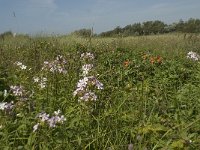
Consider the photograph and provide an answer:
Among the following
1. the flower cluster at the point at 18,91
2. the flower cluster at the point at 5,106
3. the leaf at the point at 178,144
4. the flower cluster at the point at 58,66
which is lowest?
the leaf at the point at 178,144

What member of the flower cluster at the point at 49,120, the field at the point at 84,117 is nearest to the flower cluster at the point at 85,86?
the field at the point at 84,117

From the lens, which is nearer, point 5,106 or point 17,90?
point 5,106

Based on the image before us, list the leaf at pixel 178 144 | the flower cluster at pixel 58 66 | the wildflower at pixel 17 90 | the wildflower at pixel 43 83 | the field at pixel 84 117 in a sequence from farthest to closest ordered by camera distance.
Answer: the flower cluster at pixel 58 66, the wildflower at pixel 43 83, the wildflower at pixel 17 90, the field at pixel 84 117, the leaf at pixel 178 144

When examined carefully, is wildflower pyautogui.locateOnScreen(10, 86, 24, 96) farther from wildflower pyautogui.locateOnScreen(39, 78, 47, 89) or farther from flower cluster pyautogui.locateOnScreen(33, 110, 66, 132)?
flower cluster pyautogui.locateOnScreen(33, 110, 66, 132)

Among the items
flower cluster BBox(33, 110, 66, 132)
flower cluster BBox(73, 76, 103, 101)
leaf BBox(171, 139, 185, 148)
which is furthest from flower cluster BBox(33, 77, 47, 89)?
leaf BBox(171, 139, 185, 148)

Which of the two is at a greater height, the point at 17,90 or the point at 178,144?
the point at 17,90

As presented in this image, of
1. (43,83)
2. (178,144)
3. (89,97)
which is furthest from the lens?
(43,83)

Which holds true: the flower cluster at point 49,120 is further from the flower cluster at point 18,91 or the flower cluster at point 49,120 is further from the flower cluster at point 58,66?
the flower cluster at point 58,66

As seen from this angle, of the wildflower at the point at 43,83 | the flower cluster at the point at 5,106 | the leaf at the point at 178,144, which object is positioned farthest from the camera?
the wildflower at the point at 43,83

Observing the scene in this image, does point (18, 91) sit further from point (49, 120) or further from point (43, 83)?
point (49, 120)

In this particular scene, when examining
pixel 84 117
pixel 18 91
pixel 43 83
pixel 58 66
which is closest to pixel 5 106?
pixel 18 91

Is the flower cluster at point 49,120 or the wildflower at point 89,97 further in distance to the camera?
the wildflower at point 89,97

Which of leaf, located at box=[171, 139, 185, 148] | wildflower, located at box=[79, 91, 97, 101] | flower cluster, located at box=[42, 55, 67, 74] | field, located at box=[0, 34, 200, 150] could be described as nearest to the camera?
leaf, located at box=[171, 139, 185, 148]

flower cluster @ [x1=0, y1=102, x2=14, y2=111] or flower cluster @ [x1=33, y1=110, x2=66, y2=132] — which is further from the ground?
flower cluster @ [x1=0, y1=102, x2=14, y2=111]
